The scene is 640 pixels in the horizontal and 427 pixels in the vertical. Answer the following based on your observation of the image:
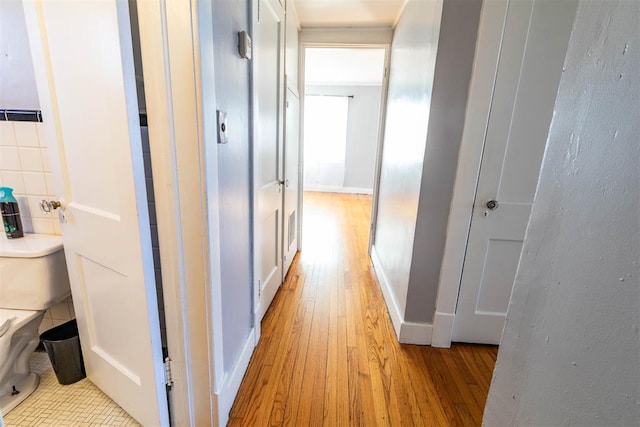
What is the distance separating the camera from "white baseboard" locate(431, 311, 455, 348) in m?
1.67

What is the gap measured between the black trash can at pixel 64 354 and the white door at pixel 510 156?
204 cm

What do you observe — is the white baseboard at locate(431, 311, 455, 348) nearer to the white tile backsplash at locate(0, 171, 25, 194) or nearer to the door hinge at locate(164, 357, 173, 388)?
the door hinge at locate(164, 357, 173, 388)

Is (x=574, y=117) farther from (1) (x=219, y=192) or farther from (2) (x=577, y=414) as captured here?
(1) (x=219, y=192)

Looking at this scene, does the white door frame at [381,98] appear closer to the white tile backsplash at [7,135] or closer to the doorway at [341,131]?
the white tile backsplash at [7,135]

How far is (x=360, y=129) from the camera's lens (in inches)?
261

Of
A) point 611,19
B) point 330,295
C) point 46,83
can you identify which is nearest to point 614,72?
point 611,19

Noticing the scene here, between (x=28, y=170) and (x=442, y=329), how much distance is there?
2.35 m

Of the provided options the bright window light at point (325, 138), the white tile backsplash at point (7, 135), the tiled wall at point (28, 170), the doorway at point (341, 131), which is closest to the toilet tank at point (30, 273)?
the tiled wall at point (28, 170)

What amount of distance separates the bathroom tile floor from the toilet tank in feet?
1.41

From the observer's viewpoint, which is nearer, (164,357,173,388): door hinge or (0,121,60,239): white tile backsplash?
(164,357,173,388): door hinge

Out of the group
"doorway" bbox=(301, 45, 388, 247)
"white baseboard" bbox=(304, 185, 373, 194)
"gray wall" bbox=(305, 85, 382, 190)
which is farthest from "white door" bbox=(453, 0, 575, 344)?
"white baseboard" bbox=(304, 185, 373, 194)

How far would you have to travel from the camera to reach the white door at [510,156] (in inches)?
52.1

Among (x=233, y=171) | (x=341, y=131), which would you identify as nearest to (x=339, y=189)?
(x=341, y=131)

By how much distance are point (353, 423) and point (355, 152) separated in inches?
241
